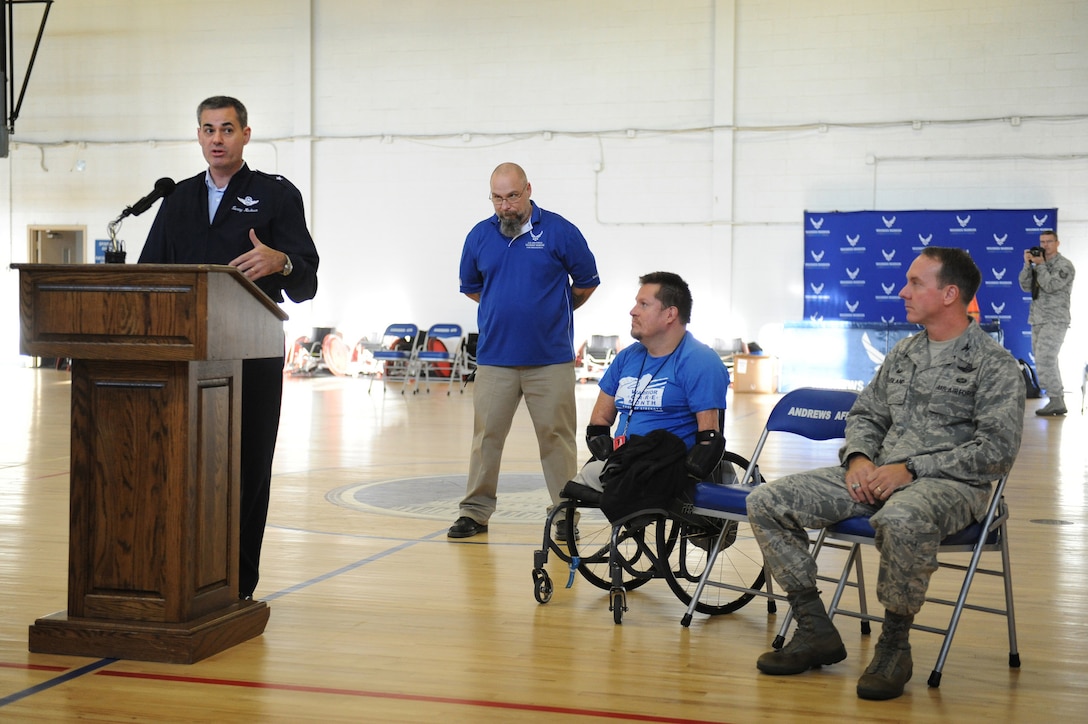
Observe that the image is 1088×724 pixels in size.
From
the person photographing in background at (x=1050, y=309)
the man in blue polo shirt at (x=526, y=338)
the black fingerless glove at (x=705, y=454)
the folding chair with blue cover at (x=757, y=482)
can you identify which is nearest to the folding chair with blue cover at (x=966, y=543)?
the folding chair with blue cover at (x=757, y=482)

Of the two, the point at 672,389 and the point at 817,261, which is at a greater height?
the point at 817,261

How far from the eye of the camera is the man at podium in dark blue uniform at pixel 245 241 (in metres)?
3.56

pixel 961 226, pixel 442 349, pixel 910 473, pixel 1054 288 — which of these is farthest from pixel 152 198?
pixel 961 226

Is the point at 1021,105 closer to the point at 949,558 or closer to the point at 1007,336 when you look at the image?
the point at 1007,336

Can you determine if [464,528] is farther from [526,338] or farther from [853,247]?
[853,247]

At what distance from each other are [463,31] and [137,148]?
18.9ft

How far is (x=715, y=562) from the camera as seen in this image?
4.30 m

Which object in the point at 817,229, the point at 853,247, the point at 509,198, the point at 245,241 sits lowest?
the point at 245,241

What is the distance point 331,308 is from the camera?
17906 millimetres

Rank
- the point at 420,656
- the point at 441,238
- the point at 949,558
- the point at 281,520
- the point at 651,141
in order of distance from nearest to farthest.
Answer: the point at 420,656 → the point at 949,558 → the point at 281,520 → the point at 651,141 → the point at 441,238

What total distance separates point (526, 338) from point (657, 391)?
118 cm

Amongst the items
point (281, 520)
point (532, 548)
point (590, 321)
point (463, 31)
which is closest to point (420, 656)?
point (532, 548)

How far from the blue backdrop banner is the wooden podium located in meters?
13.1

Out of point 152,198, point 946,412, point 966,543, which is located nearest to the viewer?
point 966,543
